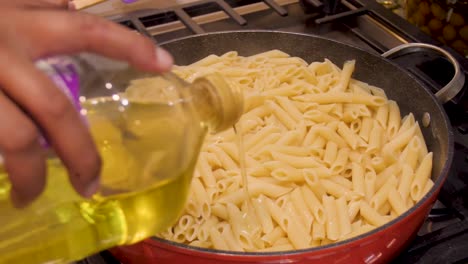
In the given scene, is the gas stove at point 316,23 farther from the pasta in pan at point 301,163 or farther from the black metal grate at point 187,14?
the pasta in pan at point 301,163

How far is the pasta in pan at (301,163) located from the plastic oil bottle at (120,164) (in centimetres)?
23

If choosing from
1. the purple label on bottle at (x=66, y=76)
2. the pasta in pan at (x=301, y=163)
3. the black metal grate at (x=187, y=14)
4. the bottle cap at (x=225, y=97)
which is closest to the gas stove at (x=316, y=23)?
the black metal grate at (x=187, y=14)

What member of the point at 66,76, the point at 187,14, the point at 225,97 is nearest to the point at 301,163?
the point at 225,97

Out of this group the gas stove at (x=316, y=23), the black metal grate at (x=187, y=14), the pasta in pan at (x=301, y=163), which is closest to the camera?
the pasta in pan at (x=301, y=163)

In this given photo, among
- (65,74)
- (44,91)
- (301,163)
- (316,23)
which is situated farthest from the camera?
(316,23)

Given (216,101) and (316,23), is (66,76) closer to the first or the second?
(216,101)

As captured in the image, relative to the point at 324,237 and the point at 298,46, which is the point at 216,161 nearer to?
the point at 324,237

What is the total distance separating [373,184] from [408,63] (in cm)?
44

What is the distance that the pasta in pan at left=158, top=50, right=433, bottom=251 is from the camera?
916 millimetres

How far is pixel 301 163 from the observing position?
1.01m

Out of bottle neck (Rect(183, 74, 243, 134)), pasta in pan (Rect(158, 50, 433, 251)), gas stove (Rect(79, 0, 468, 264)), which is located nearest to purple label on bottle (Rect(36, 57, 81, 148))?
bottle neck (Rect(183, 74, 243, 134))

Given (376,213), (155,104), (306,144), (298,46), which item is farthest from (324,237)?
(298,46)

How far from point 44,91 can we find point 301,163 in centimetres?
59

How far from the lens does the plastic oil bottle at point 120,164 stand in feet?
2.15
